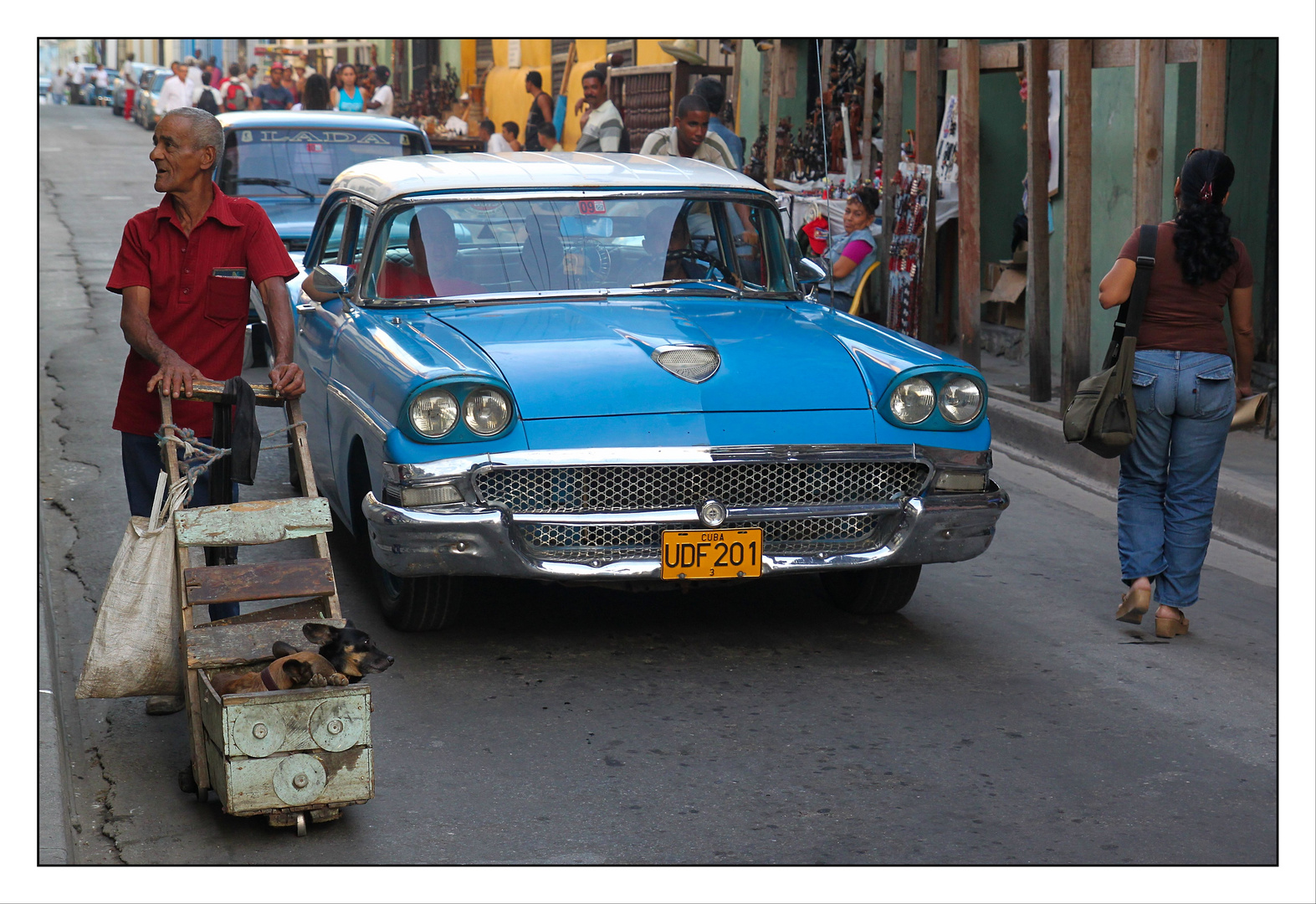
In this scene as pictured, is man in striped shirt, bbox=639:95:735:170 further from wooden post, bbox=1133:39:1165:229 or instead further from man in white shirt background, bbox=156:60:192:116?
man in white shirt background, bbox=156:60:192:116

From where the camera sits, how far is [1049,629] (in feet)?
18.9

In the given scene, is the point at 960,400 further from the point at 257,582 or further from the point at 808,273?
the point at 257,582

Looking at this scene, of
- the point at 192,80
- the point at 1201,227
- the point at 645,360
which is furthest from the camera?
the point at 192,80

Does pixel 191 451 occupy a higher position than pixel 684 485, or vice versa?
pixel 191 451

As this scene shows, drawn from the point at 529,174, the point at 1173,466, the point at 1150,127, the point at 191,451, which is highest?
the point at 1150,127

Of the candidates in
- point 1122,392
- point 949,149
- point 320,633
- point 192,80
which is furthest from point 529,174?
point 192,80

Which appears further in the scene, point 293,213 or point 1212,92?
point 293,213

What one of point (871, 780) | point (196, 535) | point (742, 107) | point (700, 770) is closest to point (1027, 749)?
point (871, 780)

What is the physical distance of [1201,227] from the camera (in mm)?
5418

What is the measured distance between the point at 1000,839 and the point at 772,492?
159 centimetres

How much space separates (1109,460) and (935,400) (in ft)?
11.5

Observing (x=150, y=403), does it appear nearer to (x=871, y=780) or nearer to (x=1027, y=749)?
(x=871, y=780)

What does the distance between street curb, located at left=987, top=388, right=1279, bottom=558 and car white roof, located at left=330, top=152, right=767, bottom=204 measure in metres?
1.62

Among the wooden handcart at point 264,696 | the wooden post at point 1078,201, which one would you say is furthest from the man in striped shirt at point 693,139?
the wooden handcart at point 264,696
